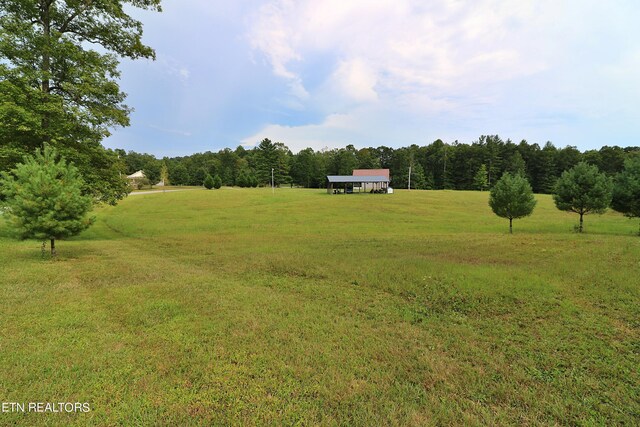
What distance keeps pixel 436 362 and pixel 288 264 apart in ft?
22.3

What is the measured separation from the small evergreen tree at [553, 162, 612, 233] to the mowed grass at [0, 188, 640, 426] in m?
13.5

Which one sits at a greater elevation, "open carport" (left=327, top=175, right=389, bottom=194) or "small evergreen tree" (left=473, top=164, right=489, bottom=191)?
"small evergreen tree" (left=473, top=164, right=489, bottom=191)

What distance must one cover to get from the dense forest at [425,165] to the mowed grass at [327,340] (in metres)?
75.4

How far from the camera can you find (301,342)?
490cm

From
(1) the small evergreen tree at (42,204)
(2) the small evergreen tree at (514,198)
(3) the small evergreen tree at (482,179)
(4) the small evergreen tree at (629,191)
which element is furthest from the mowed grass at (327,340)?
(3) the small evergreen tree at (482,179)

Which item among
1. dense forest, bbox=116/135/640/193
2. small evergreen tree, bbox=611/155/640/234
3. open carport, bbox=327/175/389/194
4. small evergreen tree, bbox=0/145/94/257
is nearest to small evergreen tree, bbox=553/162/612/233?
small evergreen tree, bbox=611/155/640/234

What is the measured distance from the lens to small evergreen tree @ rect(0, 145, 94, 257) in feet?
32.8

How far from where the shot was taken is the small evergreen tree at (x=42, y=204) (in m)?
9.99

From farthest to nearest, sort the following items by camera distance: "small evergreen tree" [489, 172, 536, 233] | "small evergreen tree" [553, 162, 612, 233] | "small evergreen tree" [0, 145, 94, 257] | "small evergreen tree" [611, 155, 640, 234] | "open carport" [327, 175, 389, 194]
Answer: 1. "open carport" [327, 175, 389, 194]
2. "small evergreen tree" [489, 172, 536, 233]
3. "small evergreen tree" [553, 162, 612, 233]
4. "small evergreen tree" [611, 155, 640, 234]
5. "small evergreen tree" [0, 145, 94, 257]

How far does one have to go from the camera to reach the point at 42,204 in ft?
33.0

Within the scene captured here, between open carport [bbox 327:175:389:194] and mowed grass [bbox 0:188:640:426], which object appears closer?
mowed grass [bbox 0:188:640:426]

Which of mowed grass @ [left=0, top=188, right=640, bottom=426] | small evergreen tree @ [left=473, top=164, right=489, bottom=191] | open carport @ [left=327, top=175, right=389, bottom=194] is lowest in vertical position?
mowed grass @ [left=0, top=188, right=640, bottom=426]

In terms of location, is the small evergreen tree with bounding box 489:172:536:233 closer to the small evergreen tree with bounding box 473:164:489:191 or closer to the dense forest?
the dense forest

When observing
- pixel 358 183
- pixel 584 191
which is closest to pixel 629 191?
pixel 584 191
